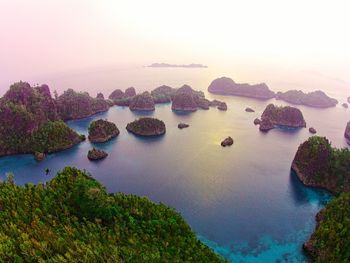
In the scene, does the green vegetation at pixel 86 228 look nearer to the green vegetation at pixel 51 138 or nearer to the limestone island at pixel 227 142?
the green vegetation at pixel 51 138

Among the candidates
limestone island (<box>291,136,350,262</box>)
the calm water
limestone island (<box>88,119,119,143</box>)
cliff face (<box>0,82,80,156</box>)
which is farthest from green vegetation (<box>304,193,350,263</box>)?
cliff face (<box>0,82,80,156</box>)

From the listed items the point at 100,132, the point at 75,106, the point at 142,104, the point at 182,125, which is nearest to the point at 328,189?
the point at 182,125

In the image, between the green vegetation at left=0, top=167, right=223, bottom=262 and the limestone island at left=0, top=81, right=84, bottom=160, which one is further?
the limestone island at left=0, top=81, right=84, bottom=160

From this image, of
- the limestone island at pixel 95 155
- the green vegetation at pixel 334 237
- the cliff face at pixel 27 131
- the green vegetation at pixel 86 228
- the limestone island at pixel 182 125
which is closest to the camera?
the green vegetation at pixel 86 228

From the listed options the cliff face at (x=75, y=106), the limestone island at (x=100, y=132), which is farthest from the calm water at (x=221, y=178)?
the cliff face at (x=75, y=106)

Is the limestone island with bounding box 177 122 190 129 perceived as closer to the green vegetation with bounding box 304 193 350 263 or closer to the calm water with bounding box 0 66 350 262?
the calm water with bounding box 0 66 350 262

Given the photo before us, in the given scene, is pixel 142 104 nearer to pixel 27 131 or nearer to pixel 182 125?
pixel 182 125
